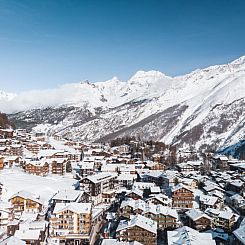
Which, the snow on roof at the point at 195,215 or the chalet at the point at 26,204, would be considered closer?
the snow on roof at the point at 195,215

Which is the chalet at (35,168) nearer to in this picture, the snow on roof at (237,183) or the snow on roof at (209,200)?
the snow on roof at (209,200)

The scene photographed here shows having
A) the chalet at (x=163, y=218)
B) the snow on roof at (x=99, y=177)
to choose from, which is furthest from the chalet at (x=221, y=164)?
the chalet at (x=163, y=218)

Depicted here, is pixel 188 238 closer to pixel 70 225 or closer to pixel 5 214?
pixel 70 225

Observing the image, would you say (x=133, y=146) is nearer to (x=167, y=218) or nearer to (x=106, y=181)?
(x=106, y=181)

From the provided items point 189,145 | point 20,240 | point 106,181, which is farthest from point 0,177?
Answer: point 189,145

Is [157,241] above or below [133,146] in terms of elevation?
below

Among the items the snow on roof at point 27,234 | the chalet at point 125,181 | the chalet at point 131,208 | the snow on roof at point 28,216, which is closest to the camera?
the snow on roof at point 27,234

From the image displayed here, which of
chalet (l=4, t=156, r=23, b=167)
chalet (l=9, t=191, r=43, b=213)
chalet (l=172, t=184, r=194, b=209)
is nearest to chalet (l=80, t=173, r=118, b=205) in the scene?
chalet (l=9, t=191, r=43, b=213)
